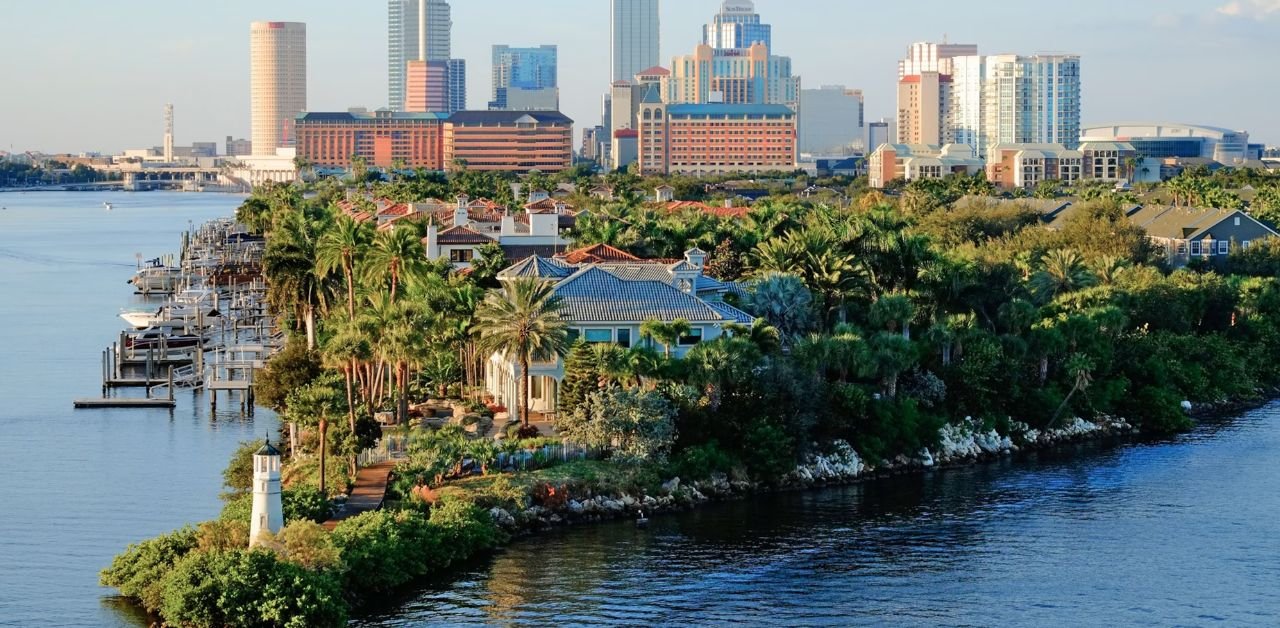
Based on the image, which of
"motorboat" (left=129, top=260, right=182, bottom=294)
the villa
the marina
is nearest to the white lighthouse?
the villa

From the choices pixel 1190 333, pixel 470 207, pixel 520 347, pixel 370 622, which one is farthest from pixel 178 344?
pixel 370 622

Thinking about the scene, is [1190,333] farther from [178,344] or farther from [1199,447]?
[178,344]

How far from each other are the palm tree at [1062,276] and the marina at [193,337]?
36.6 meters

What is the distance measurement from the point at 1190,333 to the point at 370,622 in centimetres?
5304

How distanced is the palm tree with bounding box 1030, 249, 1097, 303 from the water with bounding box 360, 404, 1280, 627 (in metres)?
22.5

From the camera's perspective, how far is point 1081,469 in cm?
6581

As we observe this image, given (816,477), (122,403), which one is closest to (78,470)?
(122,403)

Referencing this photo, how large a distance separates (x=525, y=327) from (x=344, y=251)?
19.9m

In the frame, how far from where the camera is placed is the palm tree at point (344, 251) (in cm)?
7806

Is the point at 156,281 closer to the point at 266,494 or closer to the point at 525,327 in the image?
the point at 525,327

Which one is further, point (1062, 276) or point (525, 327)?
point (1062, 276)

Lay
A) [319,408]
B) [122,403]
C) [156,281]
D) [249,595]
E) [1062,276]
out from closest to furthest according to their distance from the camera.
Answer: [249,595]
[319,408]
[122,403]
[1062,276]
[156,281]

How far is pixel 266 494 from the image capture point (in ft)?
149

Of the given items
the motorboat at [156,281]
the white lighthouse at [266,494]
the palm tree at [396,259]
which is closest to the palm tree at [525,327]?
the palm tree at [396,259]
